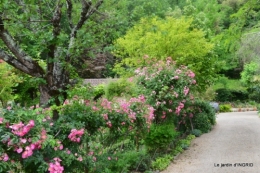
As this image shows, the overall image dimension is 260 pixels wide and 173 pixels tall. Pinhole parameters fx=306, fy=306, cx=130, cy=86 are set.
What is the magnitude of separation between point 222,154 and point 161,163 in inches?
73.1

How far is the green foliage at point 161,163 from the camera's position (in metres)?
6.54

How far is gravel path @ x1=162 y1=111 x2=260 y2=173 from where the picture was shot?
650 centimetres

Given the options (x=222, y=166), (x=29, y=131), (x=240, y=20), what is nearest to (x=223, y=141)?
(x=222, y=166)

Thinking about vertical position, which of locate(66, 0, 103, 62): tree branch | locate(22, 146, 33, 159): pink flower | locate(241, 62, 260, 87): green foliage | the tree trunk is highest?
locate(241, 62, 260, 87): green foliage

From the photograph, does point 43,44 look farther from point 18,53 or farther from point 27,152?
point 27,152

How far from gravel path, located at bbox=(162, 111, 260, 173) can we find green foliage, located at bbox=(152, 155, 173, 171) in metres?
0.11

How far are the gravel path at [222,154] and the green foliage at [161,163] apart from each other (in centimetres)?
11

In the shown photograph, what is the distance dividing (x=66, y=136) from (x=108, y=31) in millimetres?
1825

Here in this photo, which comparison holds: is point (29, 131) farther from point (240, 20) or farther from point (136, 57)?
point (136, 57)

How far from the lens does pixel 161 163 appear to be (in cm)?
672

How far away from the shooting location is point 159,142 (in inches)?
280

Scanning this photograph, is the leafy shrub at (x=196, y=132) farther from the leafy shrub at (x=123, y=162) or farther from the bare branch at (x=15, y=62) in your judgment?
the bare branch at (x=15, y=62)

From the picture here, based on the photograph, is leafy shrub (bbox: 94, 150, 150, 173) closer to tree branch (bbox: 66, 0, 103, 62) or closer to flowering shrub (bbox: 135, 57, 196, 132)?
flowering shrub (bbox: 135, 57, 196, 132)

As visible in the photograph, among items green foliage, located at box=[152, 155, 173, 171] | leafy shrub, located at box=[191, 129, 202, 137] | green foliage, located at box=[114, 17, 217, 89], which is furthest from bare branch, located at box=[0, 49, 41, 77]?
leafy shrub, located at box=[191, 129, 202, 137]
